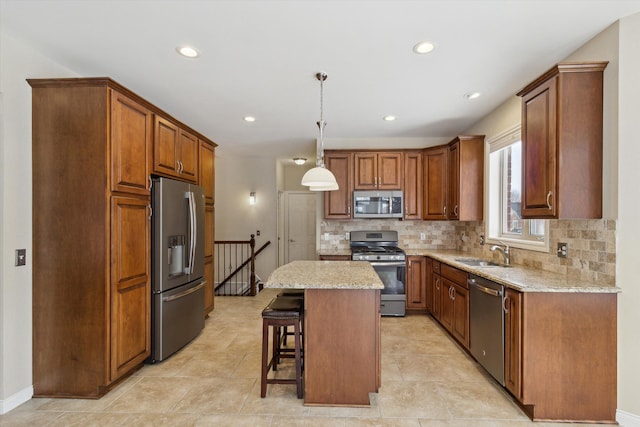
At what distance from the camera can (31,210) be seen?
7.47 feet

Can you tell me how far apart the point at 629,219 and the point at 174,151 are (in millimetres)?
3725

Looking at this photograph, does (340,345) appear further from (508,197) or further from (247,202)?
(247,202)

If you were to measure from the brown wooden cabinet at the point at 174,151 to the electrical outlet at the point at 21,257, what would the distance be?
1101mm

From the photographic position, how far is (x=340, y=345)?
7.21ft

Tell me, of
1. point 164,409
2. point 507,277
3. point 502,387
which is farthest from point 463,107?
point 164,409

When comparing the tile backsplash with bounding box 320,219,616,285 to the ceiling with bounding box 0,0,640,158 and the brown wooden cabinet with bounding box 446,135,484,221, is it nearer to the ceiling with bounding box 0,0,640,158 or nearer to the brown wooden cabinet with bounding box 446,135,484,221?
the brown wooden cabinet with bounding box 446,135,484,221

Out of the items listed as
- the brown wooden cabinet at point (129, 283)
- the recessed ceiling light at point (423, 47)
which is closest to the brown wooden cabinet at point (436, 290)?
the recessed ceiling light at point (423, 47)

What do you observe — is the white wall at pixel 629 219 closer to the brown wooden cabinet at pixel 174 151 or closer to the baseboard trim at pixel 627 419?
the baseboard trim at pixel 627 419

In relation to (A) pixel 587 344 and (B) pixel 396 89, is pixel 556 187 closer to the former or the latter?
(A) pixel 587 344

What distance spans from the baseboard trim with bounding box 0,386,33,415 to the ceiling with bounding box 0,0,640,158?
2528 millimetres

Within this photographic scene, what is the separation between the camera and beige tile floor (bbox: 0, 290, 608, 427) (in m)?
2.05

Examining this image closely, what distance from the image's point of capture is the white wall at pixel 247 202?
6.31 metres

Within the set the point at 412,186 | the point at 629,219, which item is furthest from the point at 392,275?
the point at 629,219

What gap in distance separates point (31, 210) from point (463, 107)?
13.7 feet
